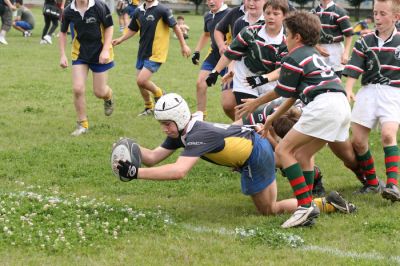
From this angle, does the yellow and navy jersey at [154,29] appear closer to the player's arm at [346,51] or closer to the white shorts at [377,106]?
the player's arm at [346,51]

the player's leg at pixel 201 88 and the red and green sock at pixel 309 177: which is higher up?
the red and green sock at pixel 309 177

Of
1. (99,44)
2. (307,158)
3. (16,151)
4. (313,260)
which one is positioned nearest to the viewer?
(313,260)

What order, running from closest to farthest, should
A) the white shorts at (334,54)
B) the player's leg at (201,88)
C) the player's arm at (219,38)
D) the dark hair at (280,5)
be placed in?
the dark hair at (280,5) → the player's arm at (219,38) → the white shorts at (334,54) → the player's leg at (201,88)

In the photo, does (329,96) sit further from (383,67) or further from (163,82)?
(163,82)

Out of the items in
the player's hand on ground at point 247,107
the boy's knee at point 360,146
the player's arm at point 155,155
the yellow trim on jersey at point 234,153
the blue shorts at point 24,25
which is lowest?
the blue shorts at point 24,25

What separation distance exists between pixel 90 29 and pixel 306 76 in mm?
4651

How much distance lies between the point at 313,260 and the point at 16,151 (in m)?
4.79

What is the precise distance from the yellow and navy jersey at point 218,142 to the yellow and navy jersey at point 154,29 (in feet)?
16.7

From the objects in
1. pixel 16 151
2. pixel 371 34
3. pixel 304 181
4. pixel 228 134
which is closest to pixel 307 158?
pixel 304 181

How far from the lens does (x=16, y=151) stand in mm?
8852

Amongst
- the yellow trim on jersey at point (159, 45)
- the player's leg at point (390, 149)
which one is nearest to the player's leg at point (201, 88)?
the yellow trim on jersey at point (159, 45)

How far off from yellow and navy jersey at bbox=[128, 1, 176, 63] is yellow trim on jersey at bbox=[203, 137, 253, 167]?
5278mm

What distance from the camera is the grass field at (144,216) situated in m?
5.26

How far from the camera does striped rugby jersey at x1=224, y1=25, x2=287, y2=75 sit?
7754 millimetres
